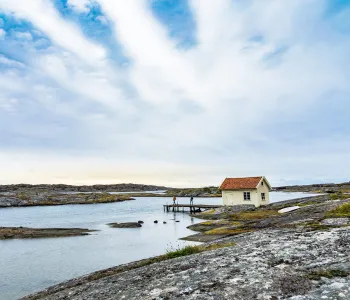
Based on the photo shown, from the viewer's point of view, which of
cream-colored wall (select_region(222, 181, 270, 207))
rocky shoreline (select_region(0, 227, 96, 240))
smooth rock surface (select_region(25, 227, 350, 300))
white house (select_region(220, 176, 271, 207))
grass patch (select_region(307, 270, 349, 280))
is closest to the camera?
smooth rock surface (select_region(25, 227, 350, 300))

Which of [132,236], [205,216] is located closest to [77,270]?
[132,236]

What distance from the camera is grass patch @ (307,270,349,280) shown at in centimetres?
628

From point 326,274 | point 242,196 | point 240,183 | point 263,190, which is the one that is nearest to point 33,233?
point 242,196

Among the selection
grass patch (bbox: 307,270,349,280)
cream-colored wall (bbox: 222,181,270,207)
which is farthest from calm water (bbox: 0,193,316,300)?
grass patch (bbox: 307,270,349,280)

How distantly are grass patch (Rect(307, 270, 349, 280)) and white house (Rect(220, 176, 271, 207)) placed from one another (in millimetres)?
65180

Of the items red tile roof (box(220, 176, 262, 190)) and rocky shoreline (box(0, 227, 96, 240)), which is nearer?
rocky shoreline (box(0, 227, 96, 240))

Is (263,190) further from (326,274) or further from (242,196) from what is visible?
(326,274)

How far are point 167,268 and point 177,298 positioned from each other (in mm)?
2692

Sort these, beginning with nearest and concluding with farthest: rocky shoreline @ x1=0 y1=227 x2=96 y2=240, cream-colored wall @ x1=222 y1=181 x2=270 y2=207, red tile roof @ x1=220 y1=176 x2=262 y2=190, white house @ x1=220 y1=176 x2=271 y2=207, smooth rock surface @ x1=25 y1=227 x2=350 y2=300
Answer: smooth rock surface @ x1=25 y1=227 x2=350 y2=300 < rocky shoreline @ x1=0 y1=227 x2=96 y2=240 < cream-colored wall @ x1=222 y1=181 x2=270 y2=207 < white house @ x1=220 y1=176 x2=271 y2=207 < red tile roof @ x1=220 y1=176 x2=262 y2=190

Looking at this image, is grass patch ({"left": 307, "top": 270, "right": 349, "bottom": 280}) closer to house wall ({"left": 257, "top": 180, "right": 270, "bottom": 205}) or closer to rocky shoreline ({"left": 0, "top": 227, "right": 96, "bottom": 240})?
rocky shoreline ({"left": 0, "top": 227, "right": 96, "bottom": 240})

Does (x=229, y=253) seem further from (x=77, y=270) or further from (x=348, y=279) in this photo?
(x=77, y=270)

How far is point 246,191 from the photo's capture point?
71562mm

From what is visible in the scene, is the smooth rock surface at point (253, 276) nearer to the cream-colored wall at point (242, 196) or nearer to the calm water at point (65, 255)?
the calm water at point (65, 255)

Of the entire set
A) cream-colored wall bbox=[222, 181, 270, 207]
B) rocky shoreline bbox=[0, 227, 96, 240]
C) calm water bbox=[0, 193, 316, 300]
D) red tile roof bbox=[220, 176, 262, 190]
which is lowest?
calm water bbox=[0, 193, 316, 300]
